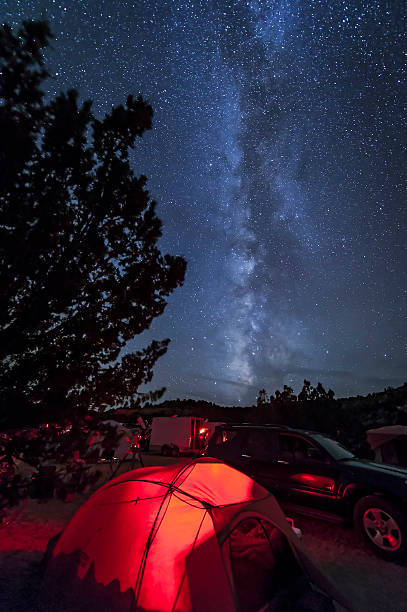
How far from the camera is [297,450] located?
6.43m

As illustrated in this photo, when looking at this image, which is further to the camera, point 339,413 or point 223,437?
point 339,413

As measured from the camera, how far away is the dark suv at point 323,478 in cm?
493

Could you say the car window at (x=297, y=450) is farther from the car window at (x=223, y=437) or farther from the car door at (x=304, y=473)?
the car window at (x=223, y=437)

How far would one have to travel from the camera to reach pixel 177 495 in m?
3.60

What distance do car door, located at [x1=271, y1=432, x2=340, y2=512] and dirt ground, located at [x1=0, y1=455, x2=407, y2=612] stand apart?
72 cm

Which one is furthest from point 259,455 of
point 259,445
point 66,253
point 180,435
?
point 180,435

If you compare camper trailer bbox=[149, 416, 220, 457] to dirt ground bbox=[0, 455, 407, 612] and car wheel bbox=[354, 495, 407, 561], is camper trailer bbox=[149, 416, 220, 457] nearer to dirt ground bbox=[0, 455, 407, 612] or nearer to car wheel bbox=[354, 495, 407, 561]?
dirt ground bbox=[0, 455, 407, 612]

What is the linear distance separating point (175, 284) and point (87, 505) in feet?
13.9

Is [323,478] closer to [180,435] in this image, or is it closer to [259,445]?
[259,445]

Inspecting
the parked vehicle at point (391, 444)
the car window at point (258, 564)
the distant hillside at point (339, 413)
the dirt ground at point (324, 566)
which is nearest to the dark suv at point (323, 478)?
the dirt ground at point (324, 566)

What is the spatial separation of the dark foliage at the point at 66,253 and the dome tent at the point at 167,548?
184cm

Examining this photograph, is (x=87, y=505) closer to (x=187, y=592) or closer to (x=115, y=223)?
(x=187, y=592)

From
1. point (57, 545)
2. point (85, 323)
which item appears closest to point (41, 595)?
point (57, 545)

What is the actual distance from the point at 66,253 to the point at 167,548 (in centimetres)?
464
